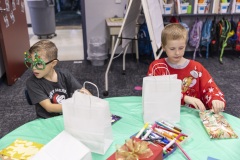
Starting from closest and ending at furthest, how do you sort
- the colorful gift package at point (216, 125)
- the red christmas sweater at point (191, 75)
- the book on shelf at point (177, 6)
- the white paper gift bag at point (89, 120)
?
the white paper gift bag at point (89, 120) < the colorful gift package at point (216, 125) < the red christmas sweater at point (191, 75) < the book on shelf at point (177, 6)

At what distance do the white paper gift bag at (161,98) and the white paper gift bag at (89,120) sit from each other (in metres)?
0.23

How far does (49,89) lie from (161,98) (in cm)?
65

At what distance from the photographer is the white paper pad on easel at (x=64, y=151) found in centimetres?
85

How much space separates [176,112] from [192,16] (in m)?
3.30

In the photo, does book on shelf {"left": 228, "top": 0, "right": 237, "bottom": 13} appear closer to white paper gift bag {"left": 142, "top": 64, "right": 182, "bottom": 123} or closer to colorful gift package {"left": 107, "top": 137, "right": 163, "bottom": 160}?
white paper gift bag {"left": 142, "top": 64, "right": 182, "bottom": 123}

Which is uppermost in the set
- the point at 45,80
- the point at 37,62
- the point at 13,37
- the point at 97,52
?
the point at 37,62

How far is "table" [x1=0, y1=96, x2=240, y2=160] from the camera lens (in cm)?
99

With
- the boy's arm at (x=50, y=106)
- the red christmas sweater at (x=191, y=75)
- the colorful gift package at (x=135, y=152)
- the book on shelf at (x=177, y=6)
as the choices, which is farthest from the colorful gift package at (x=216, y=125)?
the book on shelf at (x=177, y=6)

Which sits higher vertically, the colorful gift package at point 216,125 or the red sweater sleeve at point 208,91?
the red sweater sleeve at point 208,91

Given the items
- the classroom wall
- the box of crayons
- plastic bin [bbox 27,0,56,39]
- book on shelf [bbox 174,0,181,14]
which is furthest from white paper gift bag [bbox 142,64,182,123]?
plastic bin [bbox 27,0,56,39]

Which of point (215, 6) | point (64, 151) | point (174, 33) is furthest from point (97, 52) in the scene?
point (64, 151)

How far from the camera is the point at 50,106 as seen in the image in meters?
1.37

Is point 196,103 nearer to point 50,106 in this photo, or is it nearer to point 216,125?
point 216,125

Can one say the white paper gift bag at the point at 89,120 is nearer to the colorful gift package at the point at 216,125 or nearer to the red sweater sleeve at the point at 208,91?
the colorful gift package at the point at 216,125
